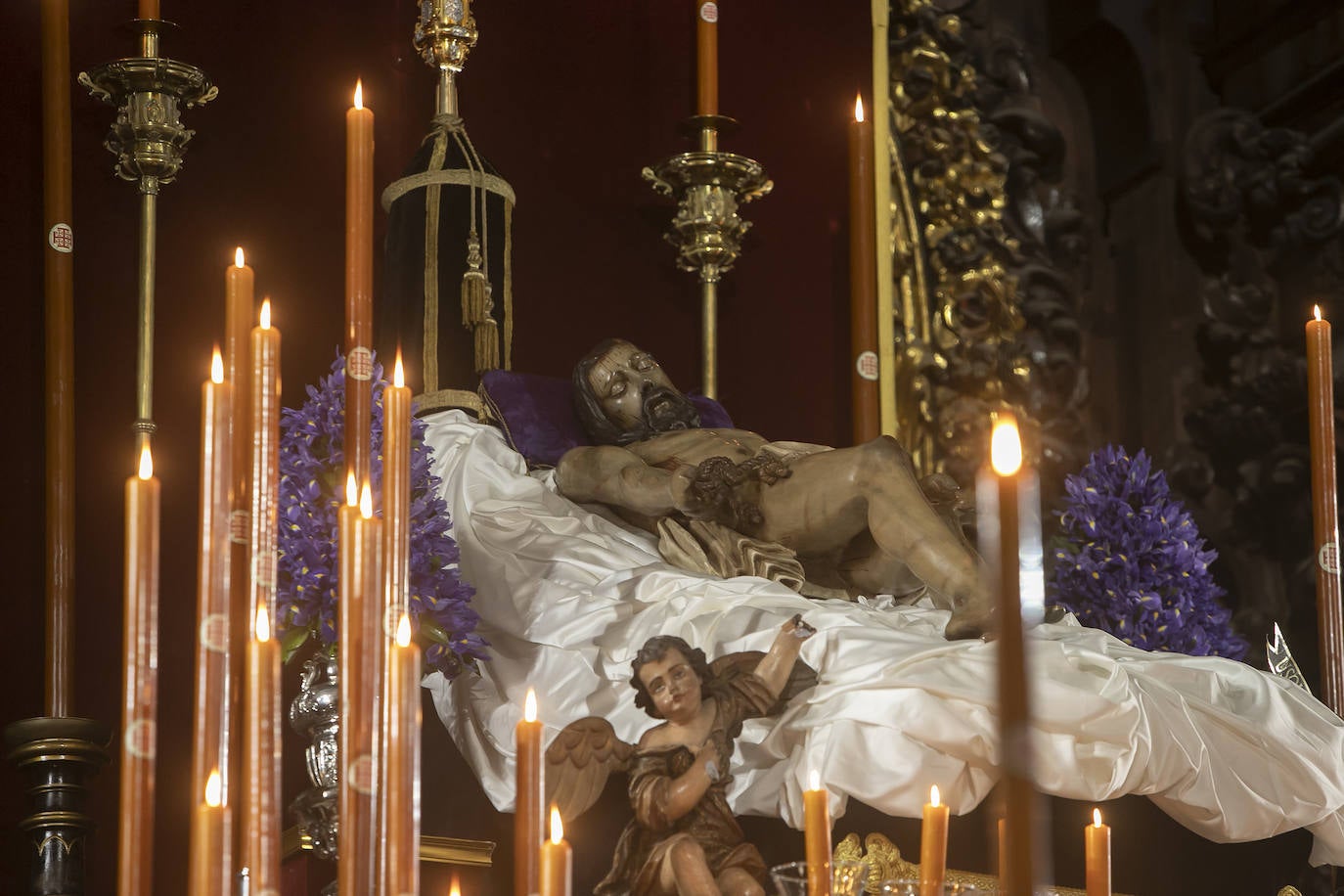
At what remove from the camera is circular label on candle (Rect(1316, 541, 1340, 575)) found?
261 centimetres

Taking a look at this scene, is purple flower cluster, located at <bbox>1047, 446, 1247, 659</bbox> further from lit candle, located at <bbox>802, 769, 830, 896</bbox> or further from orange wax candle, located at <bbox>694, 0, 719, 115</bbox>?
lit candle, located at <bbox>802, 769, 830, 896</bbox>

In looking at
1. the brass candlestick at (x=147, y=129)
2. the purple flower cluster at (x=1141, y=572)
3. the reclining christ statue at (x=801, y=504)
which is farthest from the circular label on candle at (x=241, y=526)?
the purple flower cluster at (x=1141, y=572)

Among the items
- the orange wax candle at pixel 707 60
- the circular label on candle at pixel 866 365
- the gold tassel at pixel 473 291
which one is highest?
the orange wax candle at pixel 707 60

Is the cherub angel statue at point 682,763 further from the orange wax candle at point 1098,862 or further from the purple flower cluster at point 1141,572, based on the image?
the orange wax candle at point 1098,862

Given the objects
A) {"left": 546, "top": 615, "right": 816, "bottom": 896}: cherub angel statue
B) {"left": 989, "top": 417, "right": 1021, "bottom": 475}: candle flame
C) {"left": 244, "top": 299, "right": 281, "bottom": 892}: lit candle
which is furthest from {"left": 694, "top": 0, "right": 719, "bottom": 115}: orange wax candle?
{"left": 989, "top": 417, "right": 1021, "bottom": 475}: candle flame

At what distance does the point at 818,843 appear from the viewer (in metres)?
1.14

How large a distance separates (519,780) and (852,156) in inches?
114

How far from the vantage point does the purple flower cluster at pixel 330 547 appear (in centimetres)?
242

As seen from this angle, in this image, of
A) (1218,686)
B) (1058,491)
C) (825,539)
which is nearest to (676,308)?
Answer: (1058,491)

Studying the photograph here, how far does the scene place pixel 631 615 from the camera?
271cm

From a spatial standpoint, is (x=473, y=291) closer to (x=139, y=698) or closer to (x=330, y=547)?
(x=330, y=547)

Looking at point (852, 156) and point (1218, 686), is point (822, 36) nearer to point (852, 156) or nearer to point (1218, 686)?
point (852, 156)

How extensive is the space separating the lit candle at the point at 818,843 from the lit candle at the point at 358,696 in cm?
28

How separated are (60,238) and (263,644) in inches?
90.4
